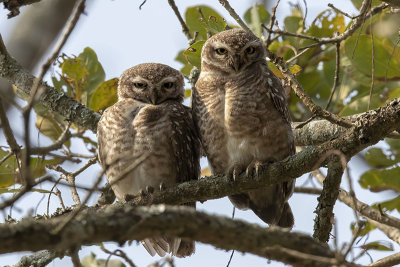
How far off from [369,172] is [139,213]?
330cm

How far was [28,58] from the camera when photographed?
4.59m

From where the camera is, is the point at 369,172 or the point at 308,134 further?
the point at 369,172

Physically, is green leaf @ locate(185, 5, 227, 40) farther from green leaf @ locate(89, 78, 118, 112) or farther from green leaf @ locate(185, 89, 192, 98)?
green leaf @ locate(89, 78, 118, 112)

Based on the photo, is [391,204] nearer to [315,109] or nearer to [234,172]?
[234,172]

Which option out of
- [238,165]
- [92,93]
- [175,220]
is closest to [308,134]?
[238,165]

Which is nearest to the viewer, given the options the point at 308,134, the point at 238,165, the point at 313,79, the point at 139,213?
the point at 139,213

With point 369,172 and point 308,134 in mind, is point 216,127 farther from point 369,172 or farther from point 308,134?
point 369,172

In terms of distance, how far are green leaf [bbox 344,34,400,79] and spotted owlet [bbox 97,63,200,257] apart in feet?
4.71

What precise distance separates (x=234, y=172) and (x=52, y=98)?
1.76 meters

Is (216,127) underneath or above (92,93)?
underneath

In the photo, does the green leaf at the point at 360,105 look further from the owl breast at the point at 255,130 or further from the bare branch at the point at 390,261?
the bare branch at the point at 390,261

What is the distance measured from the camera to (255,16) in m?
5.55

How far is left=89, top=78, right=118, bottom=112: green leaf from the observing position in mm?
5219

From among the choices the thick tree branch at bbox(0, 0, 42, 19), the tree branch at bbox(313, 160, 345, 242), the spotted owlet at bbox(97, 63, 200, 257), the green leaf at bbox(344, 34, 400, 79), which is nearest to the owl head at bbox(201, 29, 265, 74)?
the spotted owlet at bbox(97, 63, 200, 257)
